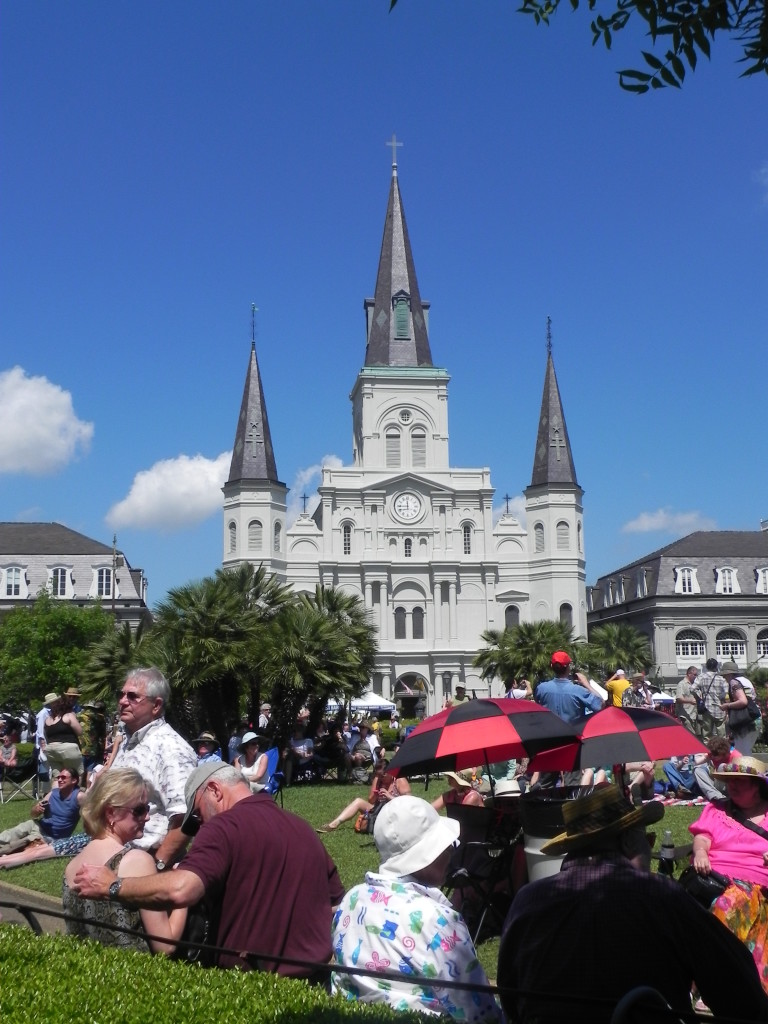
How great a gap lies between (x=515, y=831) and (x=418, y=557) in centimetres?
6654

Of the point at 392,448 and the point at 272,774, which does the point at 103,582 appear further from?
the point at 272,774

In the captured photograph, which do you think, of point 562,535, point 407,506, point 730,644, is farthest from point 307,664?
point 730,644

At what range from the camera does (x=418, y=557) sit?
244ft

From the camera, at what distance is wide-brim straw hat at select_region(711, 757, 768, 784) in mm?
6500

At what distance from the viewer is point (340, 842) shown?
40.3ft

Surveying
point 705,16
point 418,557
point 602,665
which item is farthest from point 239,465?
point 705,16

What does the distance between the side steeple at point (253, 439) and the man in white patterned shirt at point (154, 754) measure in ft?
222

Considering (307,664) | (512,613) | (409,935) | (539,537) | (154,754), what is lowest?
(409,935)

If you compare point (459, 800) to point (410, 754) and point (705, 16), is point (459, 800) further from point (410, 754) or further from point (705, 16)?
point (705, 16)

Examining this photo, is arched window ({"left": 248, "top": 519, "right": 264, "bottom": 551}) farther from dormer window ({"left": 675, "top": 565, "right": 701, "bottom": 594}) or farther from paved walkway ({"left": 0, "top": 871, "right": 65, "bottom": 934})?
paved walkway ({"left": 0, "top": 871, "right": 65, "bottom": 934})

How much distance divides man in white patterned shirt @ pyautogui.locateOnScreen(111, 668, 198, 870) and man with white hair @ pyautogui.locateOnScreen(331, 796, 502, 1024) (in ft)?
5.30

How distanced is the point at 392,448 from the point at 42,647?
3323cm

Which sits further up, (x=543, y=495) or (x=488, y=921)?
(x=543, y=495)

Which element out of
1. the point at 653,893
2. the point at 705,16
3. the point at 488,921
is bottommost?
the point at 488,921
